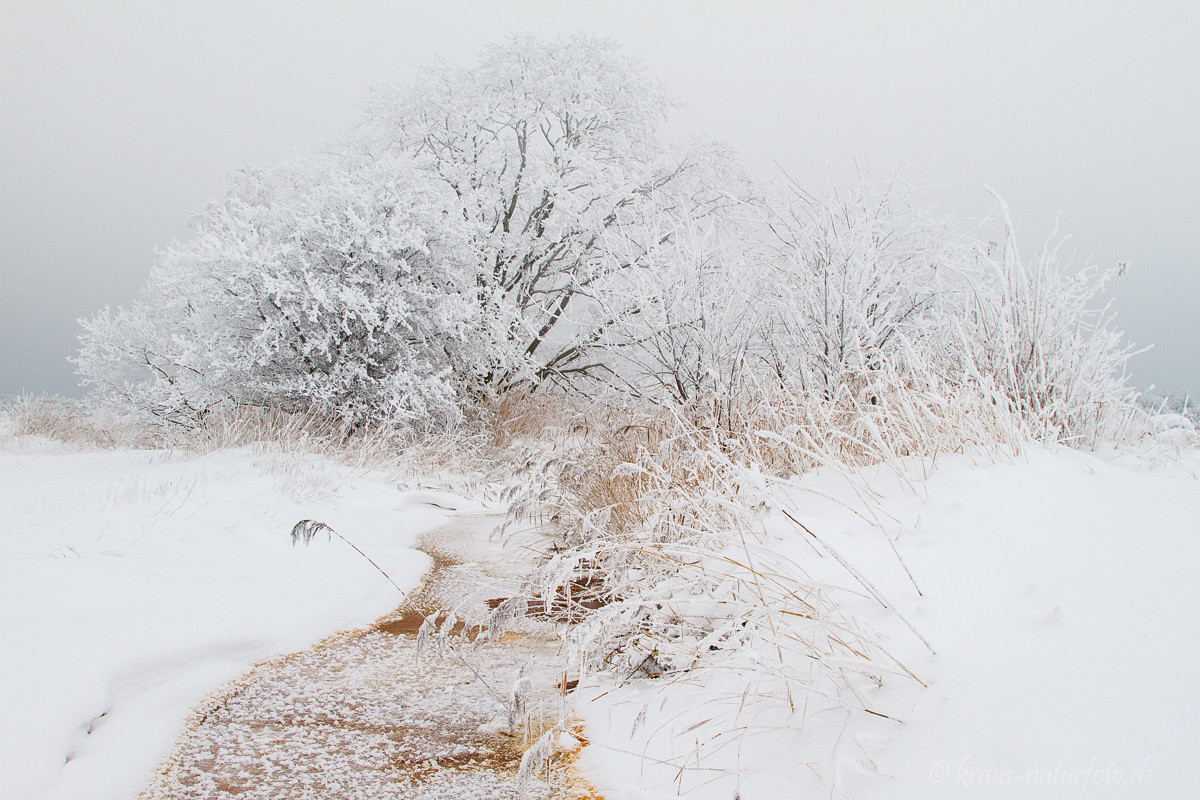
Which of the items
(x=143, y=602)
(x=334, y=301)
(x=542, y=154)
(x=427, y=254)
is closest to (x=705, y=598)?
(x=143, y=602)

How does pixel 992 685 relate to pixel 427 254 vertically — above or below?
below

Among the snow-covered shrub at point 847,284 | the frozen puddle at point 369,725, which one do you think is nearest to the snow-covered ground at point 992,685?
the frozen puddle at point 369,725

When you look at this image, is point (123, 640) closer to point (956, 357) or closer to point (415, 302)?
point (956, 357)

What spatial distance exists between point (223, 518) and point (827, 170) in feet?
17.3

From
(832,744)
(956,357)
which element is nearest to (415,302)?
(956,357)

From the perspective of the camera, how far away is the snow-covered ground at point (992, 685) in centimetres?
114

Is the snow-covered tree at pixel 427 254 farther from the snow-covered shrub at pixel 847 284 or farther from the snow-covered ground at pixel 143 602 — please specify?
the snow-covered ground at pixel 143 602

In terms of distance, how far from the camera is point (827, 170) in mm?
5348

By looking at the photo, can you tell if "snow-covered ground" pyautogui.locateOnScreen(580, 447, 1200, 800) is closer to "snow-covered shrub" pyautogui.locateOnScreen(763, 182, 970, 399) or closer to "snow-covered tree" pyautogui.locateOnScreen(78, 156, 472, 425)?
"snow-covered shrub" pyautogui.locateOnScreen(763, 182, 970, 399)

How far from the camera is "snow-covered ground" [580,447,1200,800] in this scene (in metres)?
1.14

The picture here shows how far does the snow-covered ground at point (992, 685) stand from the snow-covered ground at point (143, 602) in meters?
1.42

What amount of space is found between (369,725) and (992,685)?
1.78 metres

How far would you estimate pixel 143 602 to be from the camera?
2.70m

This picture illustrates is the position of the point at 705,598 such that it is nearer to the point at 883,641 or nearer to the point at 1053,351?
the point at 883,641
